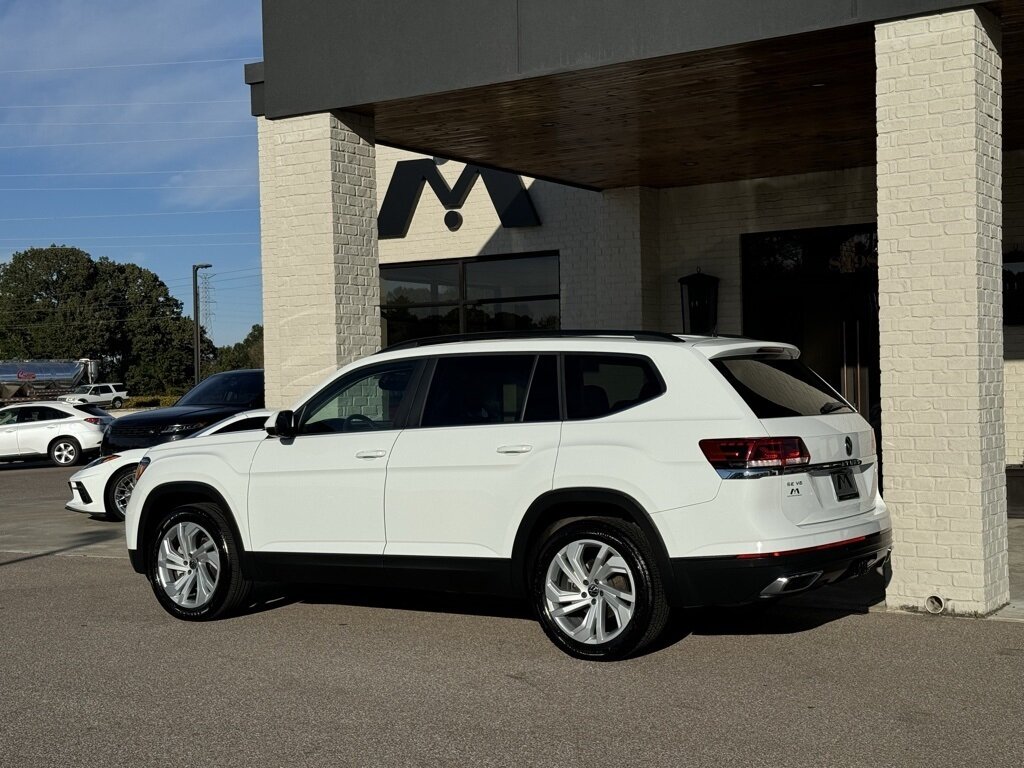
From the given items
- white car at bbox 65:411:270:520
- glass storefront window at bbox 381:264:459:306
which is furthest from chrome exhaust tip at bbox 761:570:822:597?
glass storefront window at bbox 381:264:459:306

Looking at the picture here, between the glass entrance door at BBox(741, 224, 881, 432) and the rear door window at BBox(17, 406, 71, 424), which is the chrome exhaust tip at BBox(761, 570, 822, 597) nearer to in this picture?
the glass entrance door at BBox(741, 224, 881, 432)

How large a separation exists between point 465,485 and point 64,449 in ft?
70.7

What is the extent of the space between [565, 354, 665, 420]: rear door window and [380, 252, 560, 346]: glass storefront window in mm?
10198

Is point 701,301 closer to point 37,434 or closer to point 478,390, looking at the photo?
point 478,390

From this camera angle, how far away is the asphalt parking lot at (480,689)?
553 cm

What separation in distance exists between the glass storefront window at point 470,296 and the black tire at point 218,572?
9.08m

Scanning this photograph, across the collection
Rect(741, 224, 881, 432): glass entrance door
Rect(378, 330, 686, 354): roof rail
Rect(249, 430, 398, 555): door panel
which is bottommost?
Rect(249, 430, 398, 555): door panel

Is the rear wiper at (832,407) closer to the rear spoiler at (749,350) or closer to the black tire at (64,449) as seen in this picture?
the rear spoiler at (749,350)

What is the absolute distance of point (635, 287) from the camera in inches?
655

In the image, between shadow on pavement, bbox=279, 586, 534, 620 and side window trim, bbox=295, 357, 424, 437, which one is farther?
shadow on pavement, bbox=279, 586, 534, 620

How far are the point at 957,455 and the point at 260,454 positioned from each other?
4.60 metres

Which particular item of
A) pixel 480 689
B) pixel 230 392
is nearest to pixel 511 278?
pixel 230 392

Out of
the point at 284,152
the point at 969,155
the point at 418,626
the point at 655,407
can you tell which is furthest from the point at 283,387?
the point at 969,155

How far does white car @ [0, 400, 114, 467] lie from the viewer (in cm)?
2694
